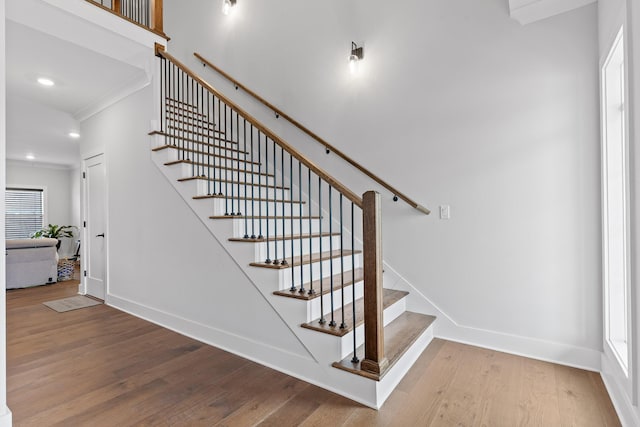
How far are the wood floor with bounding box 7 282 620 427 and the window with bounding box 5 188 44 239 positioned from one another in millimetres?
7928

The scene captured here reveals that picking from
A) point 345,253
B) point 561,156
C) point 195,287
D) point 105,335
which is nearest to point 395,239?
point 345,253

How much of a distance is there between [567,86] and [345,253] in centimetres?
Result: 214

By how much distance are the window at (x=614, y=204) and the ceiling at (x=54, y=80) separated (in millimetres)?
4310

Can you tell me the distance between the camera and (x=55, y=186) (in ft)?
30.0

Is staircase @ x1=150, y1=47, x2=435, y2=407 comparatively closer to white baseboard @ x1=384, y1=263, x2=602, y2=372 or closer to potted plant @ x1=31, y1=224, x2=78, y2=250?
white baseboard @ x1=384, y1=263, x2=602, y2=372

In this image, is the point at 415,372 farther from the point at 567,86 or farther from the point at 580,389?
the point at 567,86

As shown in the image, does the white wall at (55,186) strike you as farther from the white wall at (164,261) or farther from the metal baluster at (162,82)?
the metal baluster at (162,82)

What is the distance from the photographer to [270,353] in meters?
2.39

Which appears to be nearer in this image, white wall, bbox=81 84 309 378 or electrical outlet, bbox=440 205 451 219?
white wall, bbox=81 84 309 378

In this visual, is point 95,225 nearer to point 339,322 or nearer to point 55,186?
point 339,322

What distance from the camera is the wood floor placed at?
177cm

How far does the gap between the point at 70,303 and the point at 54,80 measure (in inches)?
109

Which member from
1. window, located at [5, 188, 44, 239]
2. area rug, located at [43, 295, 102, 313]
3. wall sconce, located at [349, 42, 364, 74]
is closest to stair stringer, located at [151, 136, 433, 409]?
wall sconce, located at [349, 42, 364, 74]

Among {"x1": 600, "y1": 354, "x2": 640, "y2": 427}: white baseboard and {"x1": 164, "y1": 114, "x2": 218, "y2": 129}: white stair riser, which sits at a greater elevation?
{"x1": 164, "y1": 114, "x2": 218, "y2": 129}: white stair riser
